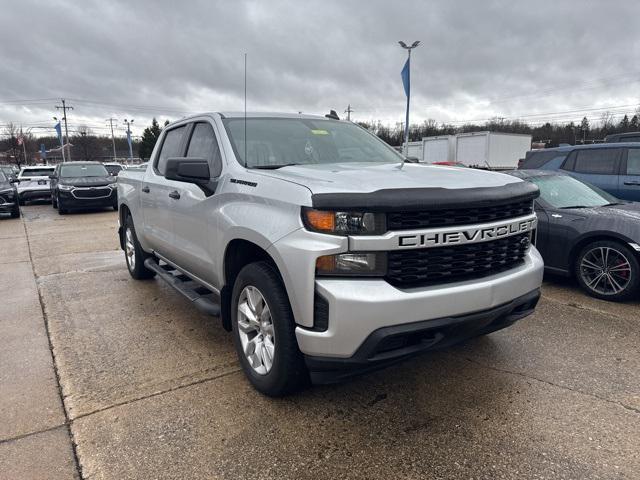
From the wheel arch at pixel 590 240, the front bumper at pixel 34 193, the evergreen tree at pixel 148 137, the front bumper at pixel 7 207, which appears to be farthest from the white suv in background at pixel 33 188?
the evergreen tree at pixel 148 137

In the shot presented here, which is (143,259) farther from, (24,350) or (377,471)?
(377,471)

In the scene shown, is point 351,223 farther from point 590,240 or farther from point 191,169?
point 590,240

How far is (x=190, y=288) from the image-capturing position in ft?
13.1

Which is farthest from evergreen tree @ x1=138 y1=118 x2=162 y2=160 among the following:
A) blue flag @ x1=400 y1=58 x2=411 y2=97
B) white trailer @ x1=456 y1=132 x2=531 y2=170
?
blue flag @ x1=400 y1=58 x2=411 y2=97

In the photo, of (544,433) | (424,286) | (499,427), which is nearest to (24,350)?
(424,286)

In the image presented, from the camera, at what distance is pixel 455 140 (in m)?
30.9

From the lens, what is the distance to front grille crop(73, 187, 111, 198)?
47.0 feet

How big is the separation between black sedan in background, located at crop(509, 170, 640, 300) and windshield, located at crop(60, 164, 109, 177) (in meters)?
14.2

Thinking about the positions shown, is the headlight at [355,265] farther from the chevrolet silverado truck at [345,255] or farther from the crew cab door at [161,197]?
the crew cab door at [161,197]

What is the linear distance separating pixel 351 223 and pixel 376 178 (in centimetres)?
46

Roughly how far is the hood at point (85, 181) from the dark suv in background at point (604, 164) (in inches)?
500

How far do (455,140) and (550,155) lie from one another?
24.0m

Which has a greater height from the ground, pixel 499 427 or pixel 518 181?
pixel 518 181

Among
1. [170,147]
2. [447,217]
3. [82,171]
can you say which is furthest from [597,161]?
[82,171]
